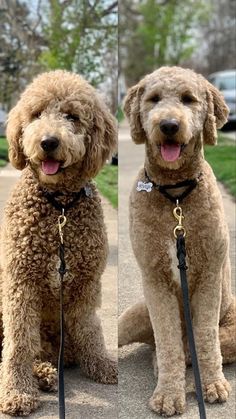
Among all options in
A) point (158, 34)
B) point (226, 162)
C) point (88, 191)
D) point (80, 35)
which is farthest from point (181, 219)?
point (158, 34)

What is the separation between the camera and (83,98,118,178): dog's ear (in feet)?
5.21

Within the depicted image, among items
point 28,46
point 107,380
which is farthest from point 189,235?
point 28,46

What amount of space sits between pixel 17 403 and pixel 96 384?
0.26 m

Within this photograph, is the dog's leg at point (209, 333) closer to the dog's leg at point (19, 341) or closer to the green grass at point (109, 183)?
the green grass at point (109, 183)

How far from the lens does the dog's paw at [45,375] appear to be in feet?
5.61

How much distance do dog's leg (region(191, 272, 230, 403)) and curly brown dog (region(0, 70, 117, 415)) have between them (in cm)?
29

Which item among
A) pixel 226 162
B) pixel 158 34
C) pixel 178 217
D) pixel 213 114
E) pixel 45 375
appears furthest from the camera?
pixel 158 34

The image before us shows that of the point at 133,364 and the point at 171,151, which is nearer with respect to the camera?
the point at 171,151

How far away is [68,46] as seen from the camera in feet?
7.84

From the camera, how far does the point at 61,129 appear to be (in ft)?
4.86

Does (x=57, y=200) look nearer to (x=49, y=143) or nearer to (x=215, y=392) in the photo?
(x=49, y=143)

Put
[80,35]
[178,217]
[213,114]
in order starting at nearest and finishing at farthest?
[213,114] < [178,217] < [80,35]

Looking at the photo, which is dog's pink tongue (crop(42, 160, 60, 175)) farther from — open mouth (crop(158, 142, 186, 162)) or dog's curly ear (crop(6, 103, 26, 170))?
open mouth (crop(158, 142, 186, 162))

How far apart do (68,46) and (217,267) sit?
48.0 inches
